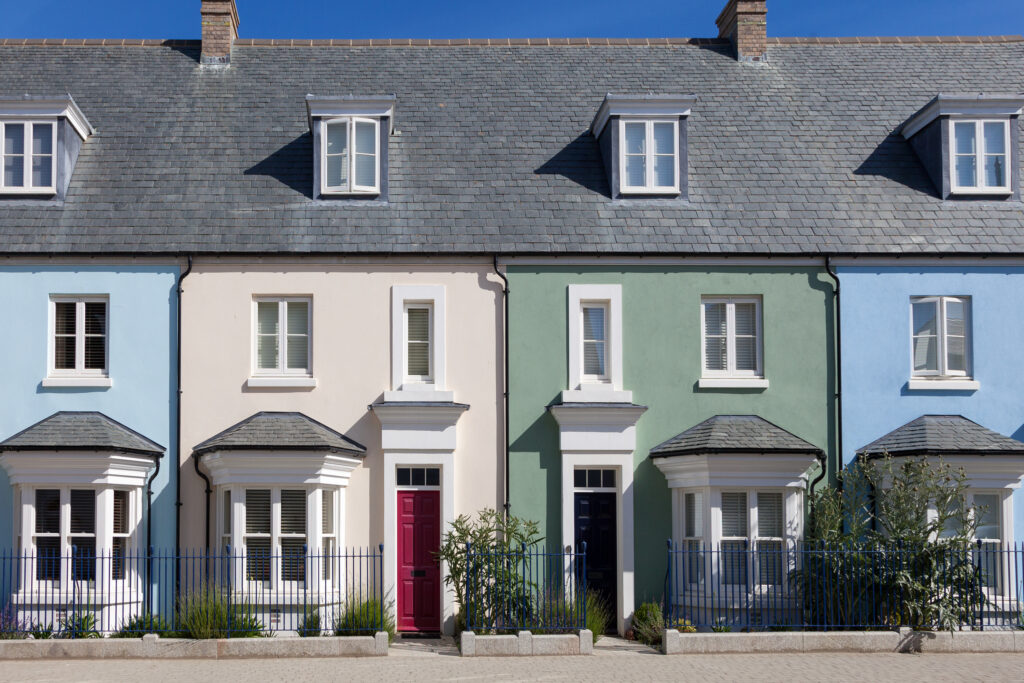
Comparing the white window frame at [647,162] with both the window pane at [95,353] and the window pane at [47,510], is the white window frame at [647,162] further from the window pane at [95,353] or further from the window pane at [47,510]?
the window pane at [47,510]

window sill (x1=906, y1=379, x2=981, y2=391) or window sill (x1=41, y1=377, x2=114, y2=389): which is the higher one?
window sill (x1=41, y1=377, x2=114, y2=389)

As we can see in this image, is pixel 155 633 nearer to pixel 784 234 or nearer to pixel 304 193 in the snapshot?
pixel 304 193

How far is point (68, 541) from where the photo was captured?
61.0 ft

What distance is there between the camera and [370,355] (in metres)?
19.9

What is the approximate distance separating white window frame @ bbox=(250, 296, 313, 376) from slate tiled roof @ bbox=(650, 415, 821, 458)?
241 inches

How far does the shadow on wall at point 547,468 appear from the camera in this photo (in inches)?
773

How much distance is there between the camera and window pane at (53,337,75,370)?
19.8 m

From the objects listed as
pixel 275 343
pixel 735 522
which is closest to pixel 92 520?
pixel 275 343

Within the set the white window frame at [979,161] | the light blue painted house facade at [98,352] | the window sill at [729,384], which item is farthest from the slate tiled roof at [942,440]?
the light blue painted house facade at [98,352]

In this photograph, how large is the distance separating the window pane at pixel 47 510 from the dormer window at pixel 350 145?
6.79 meters

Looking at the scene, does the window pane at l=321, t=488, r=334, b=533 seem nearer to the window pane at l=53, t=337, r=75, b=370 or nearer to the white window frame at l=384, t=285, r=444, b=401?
the white window frame at l=384, t=285, r=444, b=401

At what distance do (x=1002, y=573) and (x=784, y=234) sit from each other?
21.8ft

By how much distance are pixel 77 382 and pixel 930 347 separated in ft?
48.2

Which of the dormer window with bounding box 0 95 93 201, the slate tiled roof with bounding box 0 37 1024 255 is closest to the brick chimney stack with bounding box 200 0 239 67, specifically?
the slate tiled roof with bounding box 0 37 1024 255
